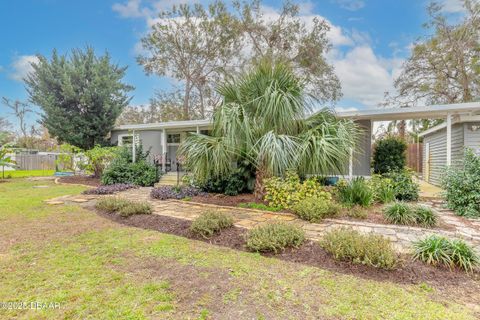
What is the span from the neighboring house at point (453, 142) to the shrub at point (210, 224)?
5526 millimetres

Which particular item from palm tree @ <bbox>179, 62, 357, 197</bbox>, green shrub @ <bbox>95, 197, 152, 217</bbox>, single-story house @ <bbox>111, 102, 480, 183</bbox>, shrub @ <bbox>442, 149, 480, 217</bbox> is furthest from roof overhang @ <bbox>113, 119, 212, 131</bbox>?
shrub @ <bbox>442, 149, 480, 217</bbox>

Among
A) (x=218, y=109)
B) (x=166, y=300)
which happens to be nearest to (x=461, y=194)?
(x=218, y=109)

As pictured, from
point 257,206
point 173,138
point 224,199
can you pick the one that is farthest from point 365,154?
point 173,138

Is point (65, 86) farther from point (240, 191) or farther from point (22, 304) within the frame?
point (22, 304)

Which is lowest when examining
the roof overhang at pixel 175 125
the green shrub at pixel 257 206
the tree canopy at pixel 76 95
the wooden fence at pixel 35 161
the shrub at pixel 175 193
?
the green shrub at pixel 257 206

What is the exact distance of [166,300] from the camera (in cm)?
244

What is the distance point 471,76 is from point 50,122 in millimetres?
23265

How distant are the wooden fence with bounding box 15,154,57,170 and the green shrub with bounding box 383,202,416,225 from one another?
23737mm

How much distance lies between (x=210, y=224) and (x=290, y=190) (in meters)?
2.20

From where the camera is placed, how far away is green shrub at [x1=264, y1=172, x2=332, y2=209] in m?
5.67

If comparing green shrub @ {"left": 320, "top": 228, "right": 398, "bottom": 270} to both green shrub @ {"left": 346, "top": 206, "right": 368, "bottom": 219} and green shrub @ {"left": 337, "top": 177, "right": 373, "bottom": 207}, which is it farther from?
green shrub @ {"left": 337, "top": 177, "right": 373, "bottom": 207}

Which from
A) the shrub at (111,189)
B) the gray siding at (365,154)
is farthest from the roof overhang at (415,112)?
the shrub at (111,189)

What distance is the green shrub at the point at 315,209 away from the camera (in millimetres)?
4953

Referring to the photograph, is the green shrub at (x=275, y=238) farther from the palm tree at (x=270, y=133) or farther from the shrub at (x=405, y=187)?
the shrub at (x=405, y=187)
